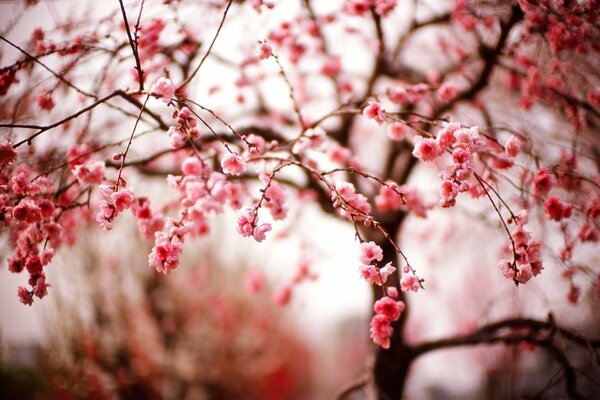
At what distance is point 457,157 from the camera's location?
1.80 metres

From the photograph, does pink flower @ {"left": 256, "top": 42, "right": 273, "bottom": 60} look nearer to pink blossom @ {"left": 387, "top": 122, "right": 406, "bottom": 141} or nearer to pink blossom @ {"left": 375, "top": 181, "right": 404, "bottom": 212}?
pink blossom @ {"left": 387, "top": 122, "right": 406, "bottom": 141}

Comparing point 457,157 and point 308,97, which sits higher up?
point 308,97

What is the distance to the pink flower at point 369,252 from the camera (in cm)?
171

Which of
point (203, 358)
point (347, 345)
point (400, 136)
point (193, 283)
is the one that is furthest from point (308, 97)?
point (347, 345)

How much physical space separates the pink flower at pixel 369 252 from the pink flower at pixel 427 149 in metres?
0.57

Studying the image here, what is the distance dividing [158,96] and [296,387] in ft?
68.6

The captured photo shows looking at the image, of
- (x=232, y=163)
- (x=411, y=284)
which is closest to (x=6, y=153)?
(x=232, y=163)

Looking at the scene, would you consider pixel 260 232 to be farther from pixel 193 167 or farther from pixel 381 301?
pixel 381 301

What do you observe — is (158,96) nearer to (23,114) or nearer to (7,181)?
(7,181)

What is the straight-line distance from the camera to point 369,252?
1.73m

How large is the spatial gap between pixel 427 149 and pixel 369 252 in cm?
64

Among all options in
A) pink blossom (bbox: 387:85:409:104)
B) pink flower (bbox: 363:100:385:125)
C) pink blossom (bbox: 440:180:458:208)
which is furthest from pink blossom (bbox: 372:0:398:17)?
pink blossom (bbox: 440:180:458:208)

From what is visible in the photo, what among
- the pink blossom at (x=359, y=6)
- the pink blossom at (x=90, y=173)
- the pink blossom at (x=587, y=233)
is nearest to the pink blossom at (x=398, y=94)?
the pink blossom at (x=359, y=6)

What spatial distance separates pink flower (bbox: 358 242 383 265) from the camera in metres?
1.71
